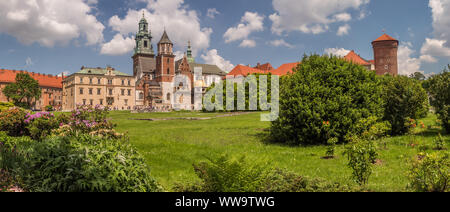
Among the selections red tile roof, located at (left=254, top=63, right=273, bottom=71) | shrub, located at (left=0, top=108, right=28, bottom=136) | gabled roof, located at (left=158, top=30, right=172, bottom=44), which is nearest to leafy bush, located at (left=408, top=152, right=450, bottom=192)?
shrub, located at (left=0, top=108, right=28, bottom=136)

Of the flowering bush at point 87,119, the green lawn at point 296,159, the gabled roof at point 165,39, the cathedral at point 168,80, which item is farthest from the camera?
the gabled roof at point 165,39

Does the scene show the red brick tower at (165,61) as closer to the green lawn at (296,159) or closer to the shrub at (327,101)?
the green lawn at (296,159)

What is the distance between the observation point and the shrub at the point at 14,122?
12.5m

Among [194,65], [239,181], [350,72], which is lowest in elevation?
[239,181]

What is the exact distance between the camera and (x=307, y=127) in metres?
11.3

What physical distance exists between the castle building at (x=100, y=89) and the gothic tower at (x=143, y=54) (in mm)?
10593

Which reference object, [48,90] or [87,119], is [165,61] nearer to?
[48,90]

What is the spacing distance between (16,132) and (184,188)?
11.8m

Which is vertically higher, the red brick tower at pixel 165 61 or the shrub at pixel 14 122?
the red brick tower at pixel 165 61

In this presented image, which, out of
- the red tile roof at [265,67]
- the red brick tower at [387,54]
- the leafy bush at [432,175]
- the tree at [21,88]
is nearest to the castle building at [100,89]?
the tree at [21,88]

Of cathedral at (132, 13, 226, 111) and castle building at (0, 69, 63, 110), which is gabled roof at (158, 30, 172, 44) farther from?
castle building at (0, 69, 63, 110)
